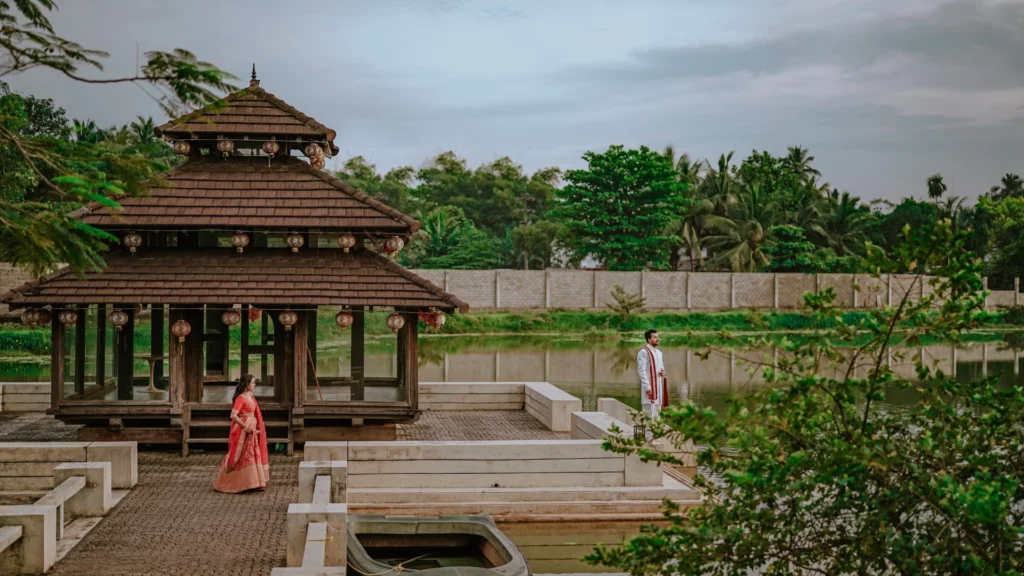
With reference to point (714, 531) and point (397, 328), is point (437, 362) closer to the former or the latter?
point (397, 328)

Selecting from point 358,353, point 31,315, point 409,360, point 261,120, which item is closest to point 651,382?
point 409,360

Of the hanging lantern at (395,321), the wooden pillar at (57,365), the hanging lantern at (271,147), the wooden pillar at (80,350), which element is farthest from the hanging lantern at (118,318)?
the hanging lantern at (395,321)

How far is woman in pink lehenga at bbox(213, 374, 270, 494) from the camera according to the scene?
10078mm

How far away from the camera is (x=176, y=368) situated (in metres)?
12.2

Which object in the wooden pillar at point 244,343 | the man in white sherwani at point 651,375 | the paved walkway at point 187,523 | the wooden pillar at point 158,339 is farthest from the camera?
the wooden pillar at point 244,343

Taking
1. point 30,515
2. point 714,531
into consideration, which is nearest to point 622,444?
point 714,531

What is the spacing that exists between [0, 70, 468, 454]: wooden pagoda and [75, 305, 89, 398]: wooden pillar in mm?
17

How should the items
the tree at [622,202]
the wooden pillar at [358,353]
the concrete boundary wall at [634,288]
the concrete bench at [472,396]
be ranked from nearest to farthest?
the wooden pillar at [358,353]
the concrete bench at [472,396]
the concrete boundary wall at [634,288]
the tree at [622,202]

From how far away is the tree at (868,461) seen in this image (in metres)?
4.58

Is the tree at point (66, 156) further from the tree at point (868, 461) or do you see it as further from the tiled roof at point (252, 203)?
the tiled roof at point (252, 203)

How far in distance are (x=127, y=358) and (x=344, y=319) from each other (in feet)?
8.83

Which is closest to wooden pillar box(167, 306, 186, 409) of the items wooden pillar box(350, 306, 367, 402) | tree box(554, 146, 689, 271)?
wooden pillar box(350, 306, 367, 402)

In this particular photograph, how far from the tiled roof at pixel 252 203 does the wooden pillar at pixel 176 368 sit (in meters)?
1.07

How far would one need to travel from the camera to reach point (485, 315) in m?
37.5
